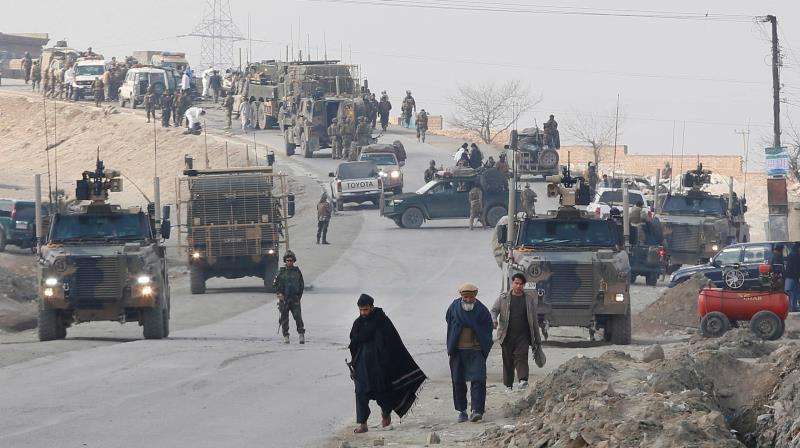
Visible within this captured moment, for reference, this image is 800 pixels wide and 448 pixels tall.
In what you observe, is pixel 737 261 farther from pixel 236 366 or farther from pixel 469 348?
pixel 469 348

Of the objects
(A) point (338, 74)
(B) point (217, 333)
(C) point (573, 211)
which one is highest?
(A) point (338, 74)

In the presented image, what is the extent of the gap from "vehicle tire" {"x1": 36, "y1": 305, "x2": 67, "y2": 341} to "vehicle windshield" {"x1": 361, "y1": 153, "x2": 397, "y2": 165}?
29.8 meters

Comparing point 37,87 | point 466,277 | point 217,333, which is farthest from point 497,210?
point 37,87

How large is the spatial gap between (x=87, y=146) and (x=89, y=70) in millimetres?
4482

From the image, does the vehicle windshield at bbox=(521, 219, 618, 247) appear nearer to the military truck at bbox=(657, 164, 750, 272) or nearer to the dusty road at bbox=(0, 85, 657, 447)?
the dusty road at bbox=(0, 85, 657, 447)

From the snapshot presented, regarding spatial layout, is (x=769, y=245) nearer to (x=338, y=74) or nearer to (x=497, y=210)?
(x=497, y=210)

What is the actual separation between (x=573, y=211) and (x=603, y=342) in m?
2.19

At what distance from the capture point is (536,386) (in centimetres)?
1628

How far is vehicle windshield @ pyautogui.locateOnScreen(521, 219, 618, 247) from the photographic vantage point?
963 inches

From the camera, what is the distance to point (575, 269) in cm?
2391

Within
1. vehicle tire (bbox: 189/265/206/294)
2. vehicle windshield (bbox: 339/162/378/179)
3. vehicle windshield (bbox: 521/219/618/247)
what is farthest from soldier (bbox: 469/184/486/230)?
vehicle windshield (bbox: 521/219/618/247)

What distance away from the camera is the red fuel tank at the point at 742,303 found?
25.0 metres

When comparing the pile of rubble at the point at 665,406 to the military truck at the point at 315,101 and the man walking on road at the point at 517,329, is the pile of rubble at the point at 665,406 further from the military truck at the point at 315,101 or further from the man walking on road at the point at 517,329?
the military truck at the point at 315,101

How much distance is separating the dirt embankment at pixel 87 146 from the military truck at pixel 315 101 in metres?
3.45
